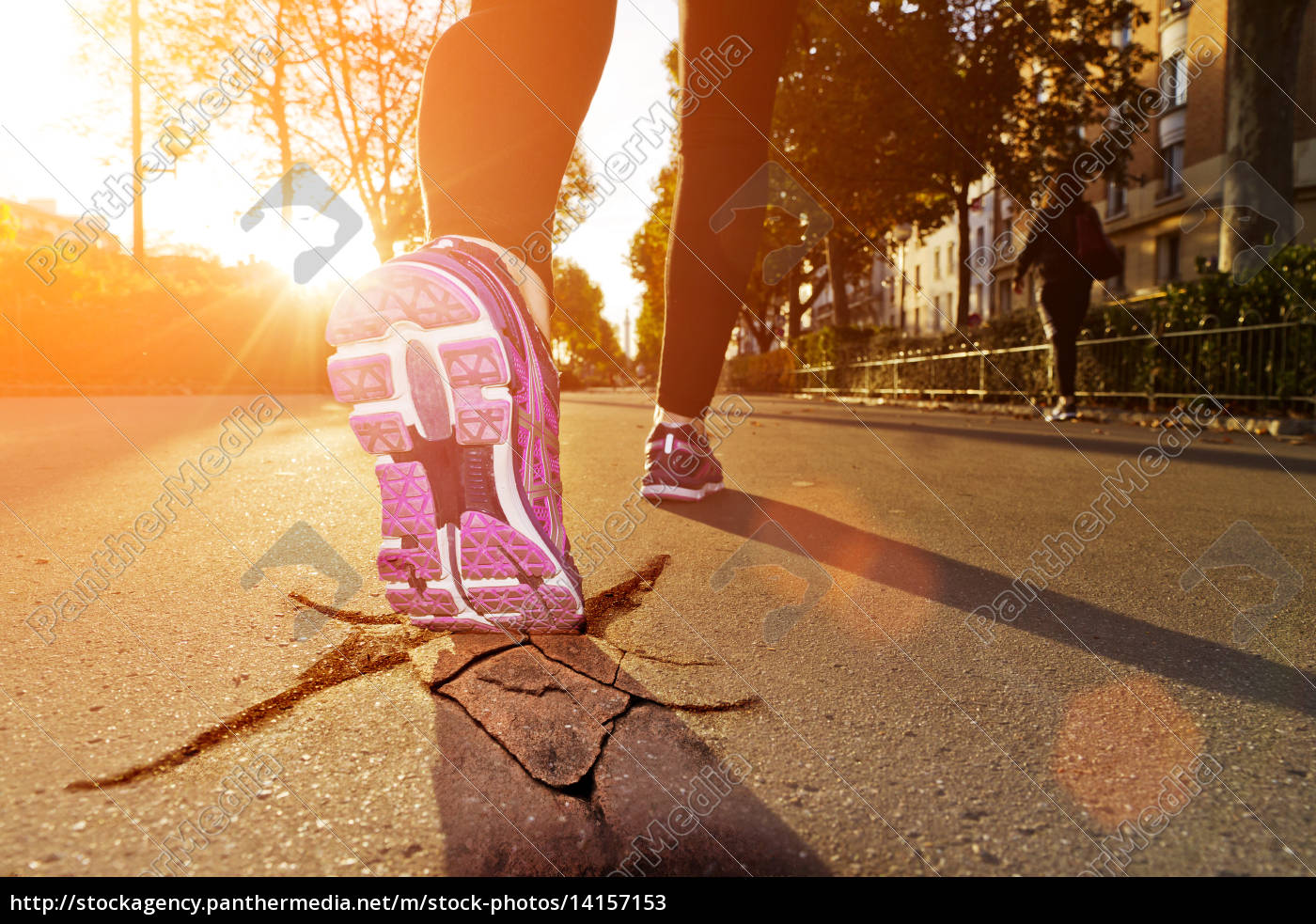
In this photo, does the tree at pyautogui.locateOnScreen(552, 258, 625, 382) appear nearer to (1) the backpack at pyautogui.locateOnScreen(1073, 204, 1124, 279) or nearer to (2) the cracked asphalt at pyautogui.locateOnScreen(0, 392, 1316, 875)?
(1) the backpack at pyautogui.locateOnScreen(1073, 204, 1124, 279)

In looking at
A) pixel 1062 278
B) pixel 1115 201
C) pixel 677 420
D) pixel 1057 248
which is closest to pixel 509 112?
pixel 677 420

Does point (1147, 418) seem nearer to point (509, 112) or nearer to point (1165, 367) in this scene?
point (1165, 367)

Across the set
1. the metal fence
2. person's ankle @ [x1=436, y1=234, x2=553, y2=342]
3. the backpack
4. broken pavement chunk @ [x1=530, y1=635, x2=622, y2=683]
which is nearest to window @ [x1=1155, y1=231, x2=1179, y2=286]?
the metal fence

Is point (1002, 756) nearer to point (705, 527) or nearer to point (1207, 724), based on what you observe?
point (1207, 724)

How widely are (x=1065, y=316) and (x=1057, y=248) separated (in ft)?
3.02

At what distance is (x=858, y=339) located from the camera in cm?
2152

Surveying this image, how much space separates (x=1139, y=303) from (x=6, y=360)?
1659 cm

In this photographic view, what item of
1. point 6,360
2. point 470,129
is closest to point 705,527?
point 470,129

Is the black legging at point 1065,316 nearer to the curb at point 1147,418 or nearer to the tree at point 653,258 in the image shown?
the curb at point 1147,418

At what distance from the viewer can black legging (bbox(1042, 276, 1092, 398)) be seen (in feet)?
28.2

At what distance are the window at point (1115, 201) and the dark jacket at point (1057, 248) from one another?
95.3 ft

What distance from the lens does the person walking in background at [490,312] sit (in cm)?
124

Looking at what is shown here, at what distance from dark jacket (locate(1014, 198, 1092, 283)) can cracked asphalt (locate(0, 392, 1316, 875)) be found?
6.42 metres

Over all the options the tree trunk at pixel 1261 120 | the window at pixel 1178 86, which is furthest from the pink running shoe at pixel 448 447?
the window at pixel 1178 86
